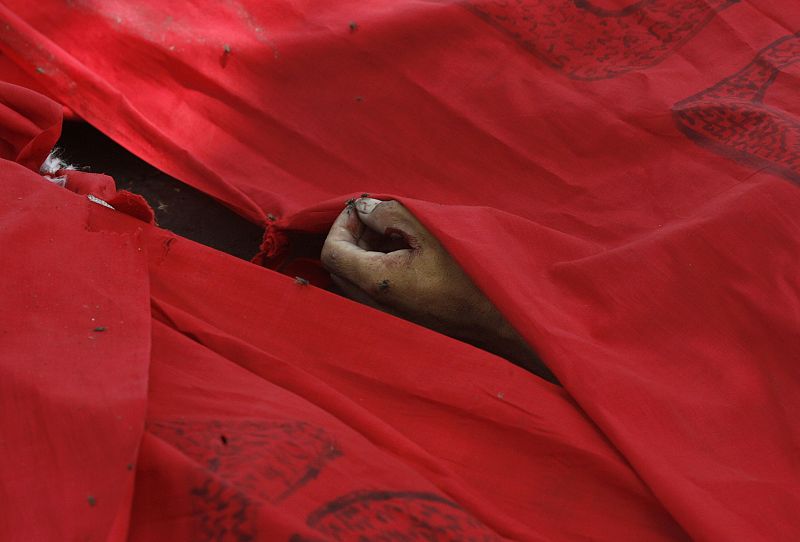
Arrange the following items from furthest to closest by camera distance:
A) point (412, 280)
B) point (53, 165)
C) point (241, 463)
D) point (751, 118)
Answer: point (53, 165)
point (751, 118)
point (412, 280)
point (241, 463)

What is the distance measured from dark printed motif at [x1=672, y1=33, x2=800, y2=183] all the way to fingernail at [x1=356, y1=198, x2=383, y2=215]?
23.5 inches

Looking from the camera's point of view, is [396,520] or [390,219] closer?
[396,520]

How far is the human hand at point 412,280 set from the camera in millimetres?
1364

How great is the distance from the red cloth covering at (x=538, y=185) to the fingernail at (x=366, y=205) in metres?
0.04

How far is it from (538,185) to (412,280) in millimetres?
366

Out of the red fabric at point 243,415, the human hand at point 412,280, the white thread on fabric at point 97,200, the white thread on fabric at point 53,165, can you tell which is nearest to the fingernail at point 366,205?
the human hand at point 412,280

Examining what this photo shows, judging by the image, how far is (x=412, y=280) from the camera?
1.37m

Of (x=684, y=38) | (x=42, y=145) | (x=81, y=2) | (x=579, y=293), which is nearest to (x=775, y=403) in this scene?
(x=579, y=293)

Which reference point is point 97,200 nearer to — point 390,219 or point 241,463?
point 390,219

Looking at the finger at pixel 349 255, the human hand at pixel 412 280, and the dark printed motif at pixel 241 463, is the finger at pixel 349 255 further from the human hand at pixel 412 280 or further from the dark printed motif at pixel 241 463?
the dark printed motif at pixel 241 463

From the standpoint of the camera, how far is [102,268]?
3.98 ft

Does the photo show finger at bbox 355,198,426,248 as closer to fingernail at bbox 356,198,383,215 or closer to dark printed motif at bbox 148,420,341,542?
fingernail at bbox 356,198,383,215

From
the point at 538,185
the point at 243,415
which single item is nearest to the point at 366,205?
the point at 538,185

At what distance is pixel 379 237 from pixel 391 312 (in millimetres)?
150
